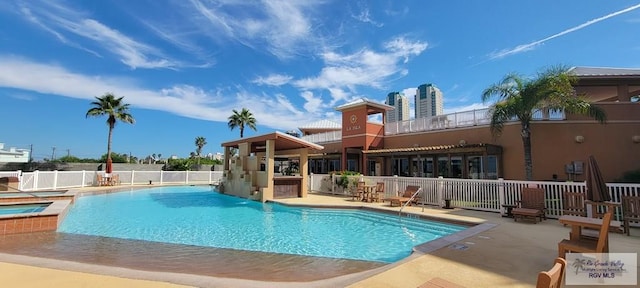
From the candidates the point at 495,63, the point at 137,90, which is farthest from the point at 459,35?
the point at 137,90

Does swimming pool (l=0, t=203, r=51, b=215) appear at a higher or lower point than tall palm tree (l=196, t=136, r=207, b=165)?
lower

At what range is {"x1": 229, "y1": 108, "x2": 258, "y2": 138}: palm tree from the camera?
3488cm

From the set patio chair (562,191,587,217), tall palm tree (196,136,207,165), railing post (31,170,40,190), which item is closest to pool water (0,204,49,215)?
railing post (31,170,40,190)

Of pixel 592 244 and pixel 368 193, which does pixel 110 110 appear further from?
pixel 592 244

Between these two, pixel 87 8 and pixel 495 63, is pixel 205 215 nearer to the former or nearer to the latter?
pixel 87 8

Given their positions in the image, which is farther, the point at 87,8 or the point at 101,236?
the point at 87,8

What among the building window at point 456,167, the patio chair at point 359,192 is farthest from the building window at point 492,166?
the patio chair at point 359,192

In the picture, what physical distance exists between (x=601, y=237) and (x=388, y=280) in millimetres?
3029

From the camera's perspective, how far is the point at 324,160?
27094mm

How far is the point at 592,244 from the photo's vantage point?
429 centimetres

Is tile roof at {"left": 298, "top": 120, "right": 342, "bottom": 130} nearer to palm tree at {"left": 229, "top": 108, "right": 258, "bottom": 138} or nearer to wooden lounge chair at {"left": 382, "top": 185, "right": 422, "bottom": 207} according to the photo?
palm tree at {"left": 229, "top": 108, "right": 258, "bottom": 138}

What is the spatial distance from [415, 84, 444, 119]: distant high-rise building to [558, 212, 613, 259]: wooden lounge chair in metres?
30.1

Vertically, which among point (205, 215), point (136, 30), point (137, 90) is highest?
point (136, 30)

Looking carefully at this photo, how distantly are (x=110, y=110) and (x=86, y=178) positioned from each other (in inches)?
226
